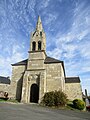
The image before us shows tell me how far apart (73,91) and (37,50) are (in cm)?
1457

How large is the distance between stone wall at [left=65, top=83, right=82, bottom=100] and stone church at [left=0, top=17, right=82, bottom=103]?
7.90 metres

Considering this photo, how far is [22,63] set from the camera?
97.3ft

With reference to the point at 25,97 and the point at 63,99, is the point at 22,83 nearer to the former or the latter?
the point at 25,97

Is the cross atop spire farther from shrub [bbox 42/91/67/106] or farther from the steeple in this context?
shrub [bbox 42/91/67/106]

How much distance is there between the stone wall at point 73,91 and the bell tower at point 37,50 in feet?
39.7

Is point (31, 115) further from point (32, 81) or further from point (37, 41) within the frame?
point (37, 41)

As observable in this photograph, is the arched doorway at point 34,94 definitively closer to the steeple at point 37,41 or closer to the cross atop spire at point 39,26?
the steeple at point 37,41

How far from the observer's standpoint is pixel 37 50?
29.2 m

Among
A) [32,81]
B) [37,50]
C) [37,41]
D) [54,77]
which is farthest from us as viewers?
[37,41]

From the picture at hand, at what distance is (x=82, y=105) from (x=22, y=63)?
14925 mm

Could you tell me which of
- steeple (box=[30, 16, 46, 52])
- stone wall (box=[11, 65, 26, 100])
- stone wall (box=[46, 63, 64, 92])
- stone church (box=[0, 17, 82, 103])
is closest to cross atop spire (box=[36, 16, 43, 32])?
stone church (box=[0, 17, 82, 103])

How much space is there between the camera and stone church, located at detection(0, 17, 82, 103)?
2550cm

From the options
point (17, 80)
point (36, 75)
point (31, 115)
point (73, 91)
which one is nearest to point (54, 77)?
point (36, 75)

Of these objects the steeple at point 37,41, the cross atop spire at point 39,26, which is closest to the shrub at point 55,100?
the steeple at point 37,41
